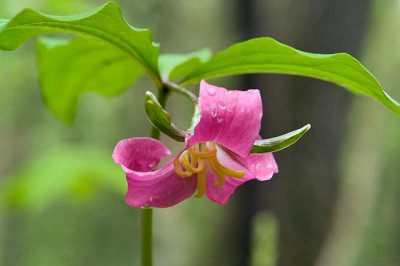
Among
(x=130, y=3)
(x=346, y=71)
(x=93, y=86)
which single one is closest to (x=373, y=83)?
(x=346, y=71)

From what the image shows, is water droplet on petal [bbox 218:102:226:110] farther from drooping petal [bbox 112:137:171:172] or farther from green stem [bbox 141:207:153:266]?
green stem [bbox 141:207:153:266]

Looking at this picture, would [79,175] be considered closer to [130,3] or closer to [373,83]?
[373,83]

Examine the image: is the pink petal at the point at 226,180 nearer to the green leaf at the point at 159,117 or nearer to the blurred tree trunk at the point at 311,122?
the green leaf at the point at 159,117

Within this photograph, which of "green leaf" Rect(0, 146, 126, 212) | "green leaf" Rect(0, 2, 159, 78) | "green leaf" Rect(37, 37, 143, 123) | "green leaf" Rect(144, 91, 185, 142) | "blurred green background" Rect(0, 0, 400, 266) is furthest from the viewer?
"blurred green background" Rect(0, 0, 400, 266)

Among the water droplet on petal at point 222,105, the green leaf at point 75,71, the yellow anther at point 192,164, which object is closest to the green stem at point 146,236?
the yellow anther at point 192,164

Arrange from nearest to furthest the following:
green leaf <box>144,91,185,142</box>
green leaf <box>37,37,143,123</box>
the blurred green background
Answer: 1. green leaf <box>144,91,185,142</box>
2. green leaf <box>37,37,143,123</box>
3. the blurred green background

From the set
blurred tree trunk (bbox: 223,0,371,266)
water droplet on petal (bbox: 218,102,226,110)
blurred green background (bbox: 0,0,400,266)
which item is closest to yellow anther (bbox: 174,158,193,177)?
water droplet on petal (bbox: 218,102,226,110)
